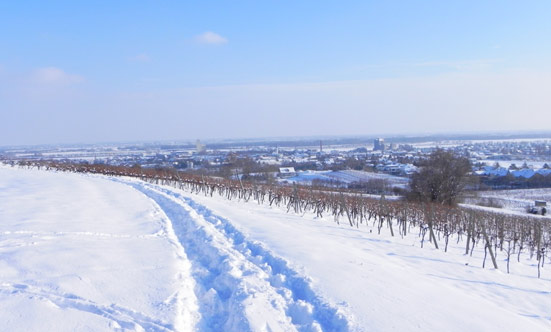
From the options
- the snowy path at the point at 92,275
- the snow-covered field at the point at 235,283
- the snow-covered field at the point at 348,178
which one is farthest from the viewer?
the snow-covered field at the point at 348,178

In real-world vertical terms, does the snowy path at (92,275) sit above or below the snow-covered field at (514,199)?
above

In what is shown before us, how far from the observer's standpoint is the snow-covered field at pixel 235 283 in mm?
4547

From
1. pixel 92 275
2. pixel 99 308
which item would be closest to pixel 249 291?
pixel 99 308

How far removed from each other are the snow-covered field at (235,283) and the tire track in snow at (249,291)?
17mm

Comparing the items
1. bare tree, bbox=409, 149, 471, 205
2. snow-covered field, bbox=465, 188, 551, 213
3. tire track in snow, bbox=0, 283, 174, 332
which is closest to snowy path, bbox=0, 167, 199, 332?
tire track in snow, bbox=0, 283, 174, 332

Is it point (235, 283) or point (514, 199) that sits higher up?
point (235, 283)

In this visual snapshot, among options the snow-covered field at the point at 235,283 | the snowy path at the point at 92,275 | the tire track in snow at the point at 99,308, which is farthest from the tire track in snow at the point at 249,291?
the tire track in snow at the point at 99,308

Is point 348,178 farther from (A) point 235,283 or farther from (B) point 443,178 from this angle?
(A) point 235,283

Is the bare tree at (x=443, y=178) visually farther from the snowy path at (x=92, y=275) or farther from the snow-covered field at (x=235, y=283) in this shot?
the snowy path at (x=92, y=275)

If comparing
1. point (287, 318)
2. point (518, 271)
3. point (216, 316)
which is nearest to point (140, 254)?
point (216, 316)

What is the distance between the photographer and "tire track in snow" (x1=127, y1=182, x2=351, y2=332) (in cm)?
457

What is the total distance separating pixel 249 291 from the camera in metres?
5.36

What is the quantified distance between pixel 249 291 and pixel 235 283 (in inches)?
14.9

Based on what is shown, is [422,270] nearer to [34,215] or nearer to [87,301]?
[87,301]
